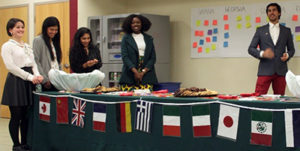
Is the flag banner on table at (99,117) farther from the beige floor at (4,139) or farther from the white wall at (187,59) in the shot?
the white wall at (187,59)

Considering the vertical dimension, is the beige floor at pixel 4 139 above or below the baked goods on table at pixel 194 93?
below

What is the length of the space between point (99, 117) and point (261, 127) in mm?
1429

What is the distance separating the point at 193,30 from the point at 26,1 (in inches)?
124

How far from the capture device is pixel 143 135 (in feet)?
11.4

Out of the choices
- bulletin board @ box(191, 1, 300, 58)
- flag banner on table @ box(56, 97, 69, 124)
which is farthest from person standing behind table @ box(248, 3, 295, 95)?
flag banner on table @ box(56, 97, 69, 124)

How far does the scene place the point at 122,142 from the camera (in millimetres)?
3598

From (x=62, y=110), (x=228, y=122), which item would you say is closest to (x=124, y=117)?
(x=62, y=110)

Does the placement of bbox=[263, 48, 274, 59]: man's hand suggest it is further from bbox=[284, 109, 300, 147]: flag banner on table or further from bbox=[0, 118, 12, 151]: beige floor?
bbox=[0, 118, 12, 151]: beige floor

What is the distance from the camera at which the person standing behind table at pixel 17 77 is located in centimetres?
410

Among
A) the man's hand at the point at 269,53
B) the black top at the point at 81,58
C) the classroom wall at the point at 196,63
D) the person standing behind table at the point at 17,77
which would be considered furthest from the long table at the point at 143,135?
the classroom wall at the point at 196,63

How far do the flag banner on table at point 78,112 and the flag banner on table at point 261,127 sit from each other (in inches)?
61.3

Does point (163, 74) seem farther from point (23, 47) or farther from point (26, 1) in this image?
point (26, 1)

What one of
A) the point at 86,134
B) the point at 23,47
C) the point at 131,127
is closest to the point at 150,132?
the point at 131,127

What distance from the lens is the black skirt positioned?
4109mm
